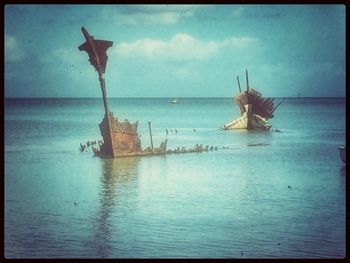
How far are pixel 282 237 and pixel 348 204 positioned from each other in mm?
1231

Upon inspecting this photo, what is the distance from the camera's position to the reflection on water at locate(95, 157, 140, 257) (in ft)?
34.6

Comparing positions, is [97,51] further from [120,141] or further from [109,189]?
[120,141]

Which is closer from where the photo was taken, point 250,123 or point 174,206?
point 174,206

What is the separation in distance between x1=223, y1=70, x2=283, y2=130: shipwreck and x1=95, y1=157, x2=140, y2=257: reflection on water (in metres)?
8.26

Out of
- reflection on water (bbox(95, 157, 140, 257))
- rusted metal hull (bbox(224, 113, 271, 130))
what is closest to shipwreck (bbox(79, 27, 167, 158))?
reflection on water (bbox(95, 157, 140, 257))

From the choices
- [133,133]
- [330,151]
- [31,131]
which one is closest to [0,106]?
[133,133]

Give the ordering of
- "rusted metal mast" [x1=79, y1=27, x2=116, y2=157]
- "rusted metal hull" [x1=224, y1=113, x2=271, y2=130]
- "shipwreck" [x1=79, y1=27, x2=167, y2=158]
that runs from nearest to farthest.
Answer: "rusted metal mast" [x1=79, y1=27, x2=116, y2=157], "shipwreck" [x1=79, y1=27, x2=167, y2=158], "rusted metal hull" [x1=224, y1=113, x2=271, y2=130]

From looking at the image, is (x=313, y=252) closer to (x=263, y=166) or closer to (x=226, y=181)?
(x=226, y=181)

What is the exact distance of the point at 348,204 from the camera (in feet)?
33.7

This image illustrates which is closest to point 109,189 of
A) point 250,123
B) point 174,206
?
point 174,206

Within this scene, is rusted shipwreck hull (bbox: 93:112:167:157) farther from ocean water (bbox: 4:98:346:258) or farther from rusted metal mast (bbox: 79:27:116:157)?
rusted metal mast (bbox: 79:27:116:157)

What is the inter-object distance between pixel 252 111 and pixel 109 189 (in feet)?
38.5

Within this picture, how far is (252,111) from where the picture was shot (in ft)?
80.2

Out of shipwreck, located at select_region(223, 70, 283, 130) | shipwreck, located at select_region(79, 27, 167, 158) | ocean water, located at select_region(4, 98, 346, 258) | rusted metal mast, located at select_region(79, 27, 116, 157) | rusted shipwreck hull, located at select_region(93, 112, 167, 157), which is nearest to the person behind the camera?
ocean water, located at select_region(4, 98, 346, 258)
